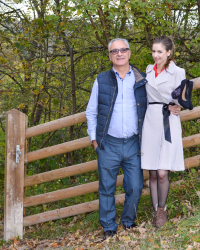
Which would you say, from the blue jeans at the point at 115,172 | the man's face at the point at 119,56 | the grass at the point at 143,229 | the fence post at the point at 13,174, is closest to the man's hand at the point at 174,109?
the blue jeans at the point at 115,172

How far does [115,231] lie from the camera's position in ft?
11.4

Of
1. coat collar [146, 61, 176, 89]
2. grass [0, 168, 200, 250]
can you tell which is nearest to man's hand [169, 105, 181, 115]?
coat collar [146, 61, 176, 89]

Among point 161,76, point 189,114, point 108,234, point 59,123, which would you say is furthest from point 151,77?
point 108,234

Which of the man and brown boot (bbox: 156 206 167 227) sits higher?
the man

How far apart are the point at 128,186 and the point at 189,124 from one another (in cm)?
188

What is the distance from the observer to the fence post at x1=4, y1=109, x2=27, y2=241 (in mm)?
4078

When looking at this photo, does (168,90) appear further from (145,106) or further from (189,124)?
(189,124)

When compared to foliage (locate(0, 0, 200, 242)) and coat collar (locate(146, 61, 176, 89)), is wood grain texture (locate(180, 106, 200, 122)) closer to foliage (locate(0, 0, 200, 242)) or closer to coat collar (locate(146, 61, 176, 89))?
coat collar (locate(146, 61, 176, 89))

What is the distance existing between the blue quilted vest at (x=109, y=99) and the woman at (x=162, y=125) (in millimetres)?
61

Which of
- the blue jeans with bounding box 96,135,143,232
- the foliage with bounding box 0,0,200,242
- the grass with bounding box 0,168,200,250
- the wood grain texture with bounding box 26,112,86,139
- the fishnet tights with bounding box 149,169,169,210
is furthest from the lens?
the foliage with bounding box 0,0,200,242

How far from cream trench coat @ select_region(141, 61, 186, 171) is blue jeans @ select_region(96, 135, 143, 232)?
0.18m

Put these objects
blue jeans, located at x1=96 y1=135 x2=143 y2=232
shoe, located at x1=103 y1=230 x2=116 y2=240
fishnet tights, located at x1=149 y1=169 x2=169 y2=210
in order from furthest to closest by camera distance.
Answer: shoe, located at x1=103 y1=230 x2=116 y2=240 → blue jeans, located at x1=96 y1=135 x2=143 y2=232 → fishnet tights, located at x1=149 y1=169 x2=169 y2=210

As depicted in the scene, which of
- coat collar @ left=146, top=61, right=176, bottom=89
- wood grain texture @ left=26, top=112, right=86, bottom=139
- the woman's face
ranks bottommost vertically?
wood grain texture @ left=26, top=112, right=86, bottom=139

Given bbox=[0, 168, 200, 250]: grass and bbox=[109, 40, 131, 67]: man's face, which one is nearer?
bbox=[0, 168, 200, 250]: grass
